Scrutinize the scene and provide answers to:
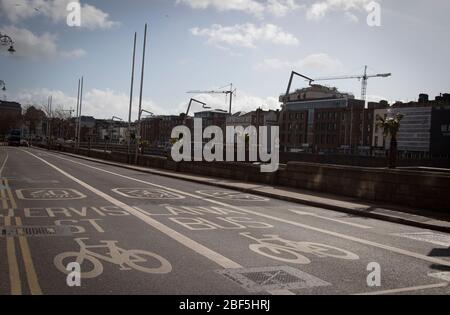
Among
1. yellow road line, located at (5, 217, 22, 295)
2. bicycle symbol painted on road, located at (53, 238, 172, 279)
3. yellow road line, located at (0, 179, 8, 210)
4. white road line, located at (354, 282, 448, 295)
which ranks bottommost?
yellow road line, located at (0, 179, 8, 210)

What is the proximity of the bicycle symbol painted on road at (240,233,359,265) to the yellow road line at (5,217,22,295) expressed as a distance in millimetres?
3986

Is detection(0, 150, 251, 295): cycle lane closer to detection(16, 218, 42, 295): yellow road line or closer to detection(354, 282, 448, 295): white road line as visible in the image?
detection(16, 218, 42, 295): yellow road line

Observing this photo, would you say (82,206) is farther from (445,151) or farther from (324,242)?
(445,151)

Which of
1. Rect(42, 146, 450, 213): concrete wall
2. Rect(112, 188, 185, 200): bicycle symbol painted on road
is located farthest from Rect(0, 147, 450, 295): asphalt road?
Rect(42, 146, 450, 213): concrete wall

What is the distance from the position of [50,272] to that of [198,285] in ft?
7.19

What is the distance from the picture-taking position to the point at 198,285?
6254 millimetres

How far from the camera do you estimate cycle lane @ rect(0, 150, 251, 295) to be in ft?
20.0

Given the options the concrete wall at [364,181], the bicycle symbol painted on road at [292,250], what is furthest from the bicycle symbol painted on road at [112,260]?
the concrete wall at [364,181]

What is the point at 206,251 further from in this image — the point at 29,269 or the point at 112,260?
the point at 29,269

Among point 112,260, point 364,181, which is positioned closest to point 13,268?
point 112,260

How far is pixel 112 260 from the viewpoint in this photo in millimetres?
7473

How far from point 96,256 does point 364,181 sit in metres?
13.2

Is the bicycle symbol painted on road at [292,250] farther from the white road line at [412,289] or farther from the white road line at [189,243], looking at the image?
the white road line at [412,289]
